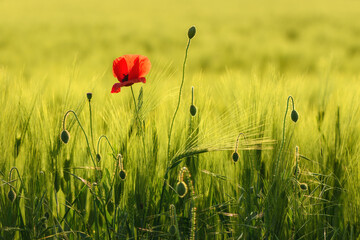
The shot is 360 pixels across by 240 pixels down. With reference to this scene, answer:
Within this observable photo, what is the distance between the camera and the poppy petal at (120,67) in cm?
88

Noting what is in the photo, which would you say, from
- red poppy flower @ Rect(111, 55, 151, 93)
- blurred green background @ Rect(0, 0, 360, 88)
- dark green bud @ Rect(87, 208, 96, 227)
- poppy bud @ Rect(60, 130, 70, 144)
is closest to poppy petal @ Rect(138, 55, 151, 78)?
red poppy flower @ Rect(111, 55, 151, 93)

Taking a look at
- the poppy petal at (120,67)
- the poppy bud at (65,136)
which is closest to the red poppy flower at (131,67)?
the poppy petal at (120,67)

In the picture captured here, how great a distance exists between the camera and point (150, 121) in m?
1.01

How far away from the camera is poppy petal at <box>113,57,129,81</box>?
2.90 ft

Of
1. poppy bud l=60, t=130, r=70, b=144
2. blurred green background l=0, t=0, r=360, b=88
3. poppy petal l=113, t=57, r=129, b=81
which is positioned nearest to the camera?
poppy bud l=60, t=130, r=70, b=144

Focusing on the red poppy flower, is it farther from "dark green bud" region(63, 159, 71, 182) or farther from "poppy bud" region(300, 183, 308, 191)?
"poppy bud" region(300, 183, 308, 191)

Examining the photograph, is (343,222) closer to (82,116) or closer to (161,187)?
(161,187)

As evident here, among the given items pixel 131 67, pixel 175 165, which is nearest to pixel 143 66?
pixel 131 67

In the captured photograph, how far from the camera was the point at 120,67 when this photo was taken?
0.89 meters

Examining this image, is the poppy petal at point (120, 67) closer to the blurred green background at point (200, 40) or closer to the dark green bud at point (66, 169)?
the dark green bud at point (66, 169)

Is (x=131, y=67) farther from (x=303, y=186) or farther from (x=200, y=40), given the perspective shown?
(x=200, y=40)

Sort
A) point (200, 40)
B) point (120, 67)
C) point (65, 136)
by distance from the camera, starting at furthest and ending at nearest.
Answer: point (200, 40)
point (120, 67)
point (65, 136)

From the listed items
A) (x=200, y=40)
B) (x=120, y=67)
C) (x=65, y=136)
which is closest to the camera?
(x=65, y=136)

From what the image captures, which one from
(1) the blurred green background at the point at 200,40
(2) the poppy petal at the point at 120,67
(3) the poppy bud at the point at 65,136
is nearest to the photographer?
(3) the poppy bud at the point at 65,136
